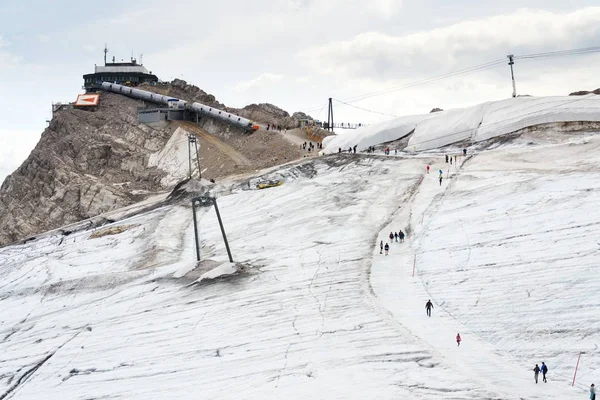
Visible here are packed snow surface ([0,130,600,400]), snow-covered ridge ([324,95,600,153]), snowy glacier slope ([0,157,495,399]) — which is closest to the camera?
packed snow surface ([0,130,600,400])

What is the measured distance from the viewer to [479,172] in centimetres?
4556

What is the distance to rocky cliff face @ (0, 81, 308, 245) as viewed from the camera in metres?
68.7

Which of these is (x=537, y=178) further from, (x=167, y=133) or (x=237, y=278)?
(x=167, y=133)

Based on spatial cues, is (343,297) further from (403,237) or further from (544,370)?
(544,370)

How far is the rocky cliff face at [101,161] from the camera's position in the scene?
68.7 metres

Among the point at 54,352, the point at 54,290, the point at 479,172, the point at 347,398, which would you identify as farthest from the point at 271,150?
the point at 347,398

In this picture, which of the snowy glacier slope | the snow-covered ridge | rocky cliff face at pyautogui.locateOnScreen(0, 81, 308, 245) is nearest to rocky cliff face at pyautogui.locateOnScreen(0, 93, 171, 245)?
rocky cliff face at pyautogui.locateOnScreen(0, 81, 308, 245)

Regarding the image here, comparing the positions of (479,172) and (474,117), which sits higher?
(474,117)

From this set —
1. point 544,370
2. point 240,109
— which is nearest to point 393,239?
point 544,370

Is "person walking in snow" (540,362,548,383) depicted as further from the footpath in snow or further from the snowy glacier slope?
the snowy glacier slope

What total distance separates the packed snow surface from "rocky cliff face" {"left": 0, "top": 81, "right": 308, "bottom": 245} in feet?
62.7

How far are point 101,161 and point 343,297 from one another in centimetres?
5640

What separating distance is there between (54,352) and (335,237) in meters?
18.1

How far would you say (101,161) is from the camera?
78312 mm
